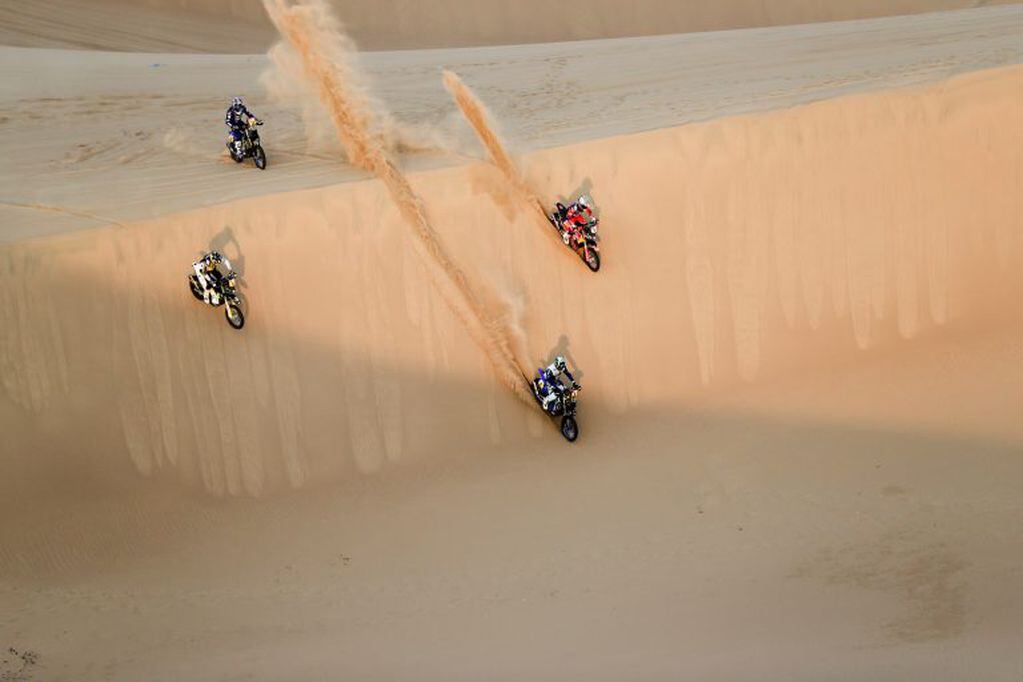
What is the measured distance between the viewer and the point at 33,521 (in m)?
9.63

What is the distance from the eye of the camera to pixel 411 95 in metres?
14.1

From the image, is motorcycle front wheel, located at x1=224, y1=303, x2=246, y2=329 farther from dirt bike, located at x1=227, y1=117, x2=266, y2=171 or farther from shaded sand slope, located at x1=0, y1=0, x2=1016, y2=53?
shaded sand slope, located at x1=0, y1=0, x2=1016, y2=53

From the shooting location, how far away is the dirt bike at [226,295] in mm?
10281

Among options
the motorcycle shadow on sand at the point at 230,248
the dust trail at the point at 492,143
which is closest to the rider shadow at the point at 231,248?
the motorcycle shadow on sand at the point at 230,248

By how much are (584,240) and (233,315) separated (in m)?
3.05

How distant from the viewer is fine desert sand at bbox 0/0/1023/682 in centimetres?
840

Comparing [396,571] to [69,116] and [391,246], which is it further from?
[69,116]

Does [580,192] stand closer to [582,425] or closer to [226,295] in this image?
[582,425]

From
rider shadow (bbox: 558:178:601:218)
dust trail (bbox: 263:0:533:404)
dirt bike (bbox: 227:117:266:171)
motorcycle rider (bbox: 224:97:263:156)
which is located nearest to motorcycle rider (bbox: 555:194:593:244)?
rider shadow (bbox: 558:178:601:218)

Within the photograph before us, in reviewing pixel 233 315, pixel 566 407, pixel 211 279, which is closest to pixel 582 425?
pixel 566 407

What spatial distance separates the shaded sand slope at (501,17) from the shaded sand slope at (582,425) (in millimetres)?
9233

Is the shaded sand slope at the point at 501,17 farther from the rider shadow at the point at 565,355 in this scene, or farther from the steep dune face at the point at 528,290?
the rider shadow at the point at 565,355

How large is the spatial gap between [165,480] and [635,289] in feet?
14.0

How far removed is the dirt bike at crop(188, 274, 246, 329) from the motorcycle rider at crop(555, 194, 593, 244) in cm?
285
